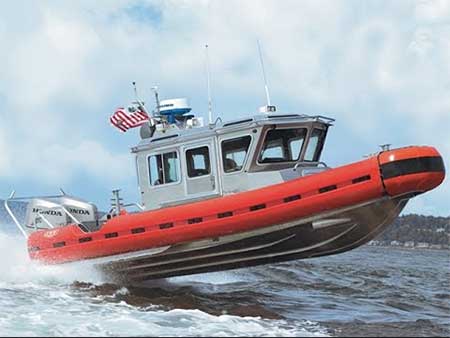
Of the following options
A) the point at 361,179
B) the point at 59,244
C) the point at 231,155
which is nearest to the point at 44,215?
the point at 59,244

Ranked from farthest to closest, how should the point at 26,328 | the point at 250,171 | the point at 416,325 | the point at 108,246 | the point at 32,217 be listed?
the point at 32,217 < the point at 108,246 < the point at 250,171 < the point at 416,325 < the point at 26,328

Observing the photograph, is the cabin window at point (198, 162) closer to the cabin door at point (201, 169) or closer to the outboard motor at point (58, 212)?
the cabin door at point (201, 169)

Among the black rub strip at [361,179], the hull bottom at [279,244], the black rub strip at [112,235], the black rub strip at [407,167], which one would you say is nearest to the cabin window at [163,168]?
the black rub strip at [112,235]

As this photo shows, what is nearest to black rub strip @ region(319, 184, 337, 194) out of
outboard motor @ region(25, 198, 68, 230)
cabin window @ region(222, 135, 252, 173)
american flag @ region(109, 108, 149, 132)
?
cabin window @ region(222, 135, 252, 173)

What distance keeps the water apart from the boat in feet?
1.39

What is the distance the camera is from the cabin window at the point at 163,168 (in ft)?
32.4

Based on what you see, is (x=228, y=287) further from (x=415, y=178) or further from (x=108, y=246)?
(x=415, y=178)

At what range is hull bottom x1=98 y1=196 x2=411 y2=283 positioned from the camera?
859cm

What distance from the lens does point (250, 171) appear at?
9273 mm

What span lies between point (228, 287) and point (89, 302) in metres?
3.55


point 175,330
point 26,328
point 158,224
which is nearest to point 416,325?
point 175,330

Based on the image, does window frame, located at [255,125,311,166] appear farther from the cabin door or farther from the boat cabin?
the cabin door

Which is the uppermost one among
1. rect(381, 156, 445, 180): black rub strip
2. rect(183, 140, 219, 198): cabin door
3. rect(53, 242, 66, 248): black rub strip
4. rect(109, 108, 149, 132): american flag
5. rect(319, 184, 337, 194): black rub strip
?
rect(109, 108, 149, 132): american flag

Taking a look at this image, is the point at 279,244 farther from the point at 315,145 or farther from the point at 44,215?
the point at 44,215
